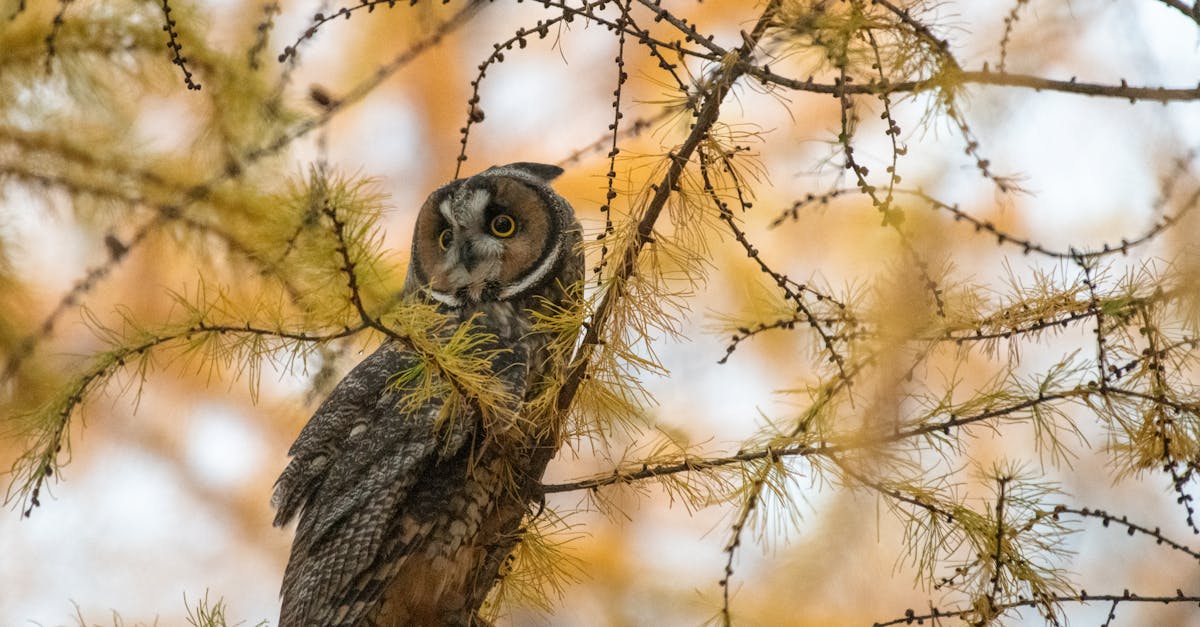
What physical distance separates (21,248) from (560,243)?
3.99 ft

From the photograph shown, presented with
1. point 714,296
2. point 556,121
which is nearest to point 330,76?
point 556,121

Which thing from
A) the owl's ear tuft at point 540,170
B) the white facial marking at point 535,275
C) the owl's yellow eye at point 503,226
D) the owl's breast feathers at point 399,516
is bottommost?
the owl's breast feathers at point 399,516

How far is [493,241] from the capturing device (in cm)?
219

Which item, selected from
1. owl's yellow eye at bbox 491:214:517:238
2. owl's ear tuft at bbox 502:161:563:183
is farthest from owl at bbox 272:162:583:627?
owl's ear tuft at bbox 502:161:563:183

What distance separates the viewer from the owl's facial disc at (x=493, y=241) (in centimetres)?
218

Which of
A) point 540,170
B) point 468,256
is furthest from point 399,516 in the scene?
point 540,170

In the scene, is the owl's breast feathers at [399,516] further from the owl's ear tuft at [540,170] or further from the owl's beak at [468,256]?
the owl's ear tuft at [540,170]

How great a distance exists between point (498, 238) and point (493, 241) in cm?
1

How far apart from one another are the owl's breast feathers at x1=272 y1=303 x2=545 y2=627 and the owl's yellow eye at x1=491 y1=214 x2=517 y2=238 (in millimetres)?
294

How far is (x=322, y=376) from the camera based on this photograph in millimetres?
2201

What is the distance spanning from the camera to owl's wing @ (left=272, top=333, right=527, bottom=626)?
1.86 m

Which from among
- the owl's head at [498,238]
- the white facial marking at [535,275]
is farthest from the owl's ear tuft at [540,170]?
the white facial marking at [535,275]

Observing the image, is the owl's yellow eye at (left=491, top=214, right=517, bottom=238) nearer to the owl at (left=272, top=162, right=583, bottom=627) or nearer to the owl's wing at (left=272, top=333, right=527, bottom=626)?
the owl at (left=272, top=162, right=583, bottom=627)

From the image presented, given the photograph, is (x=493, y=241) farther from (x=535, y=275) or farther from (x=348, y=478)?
(x=348, y=478)
